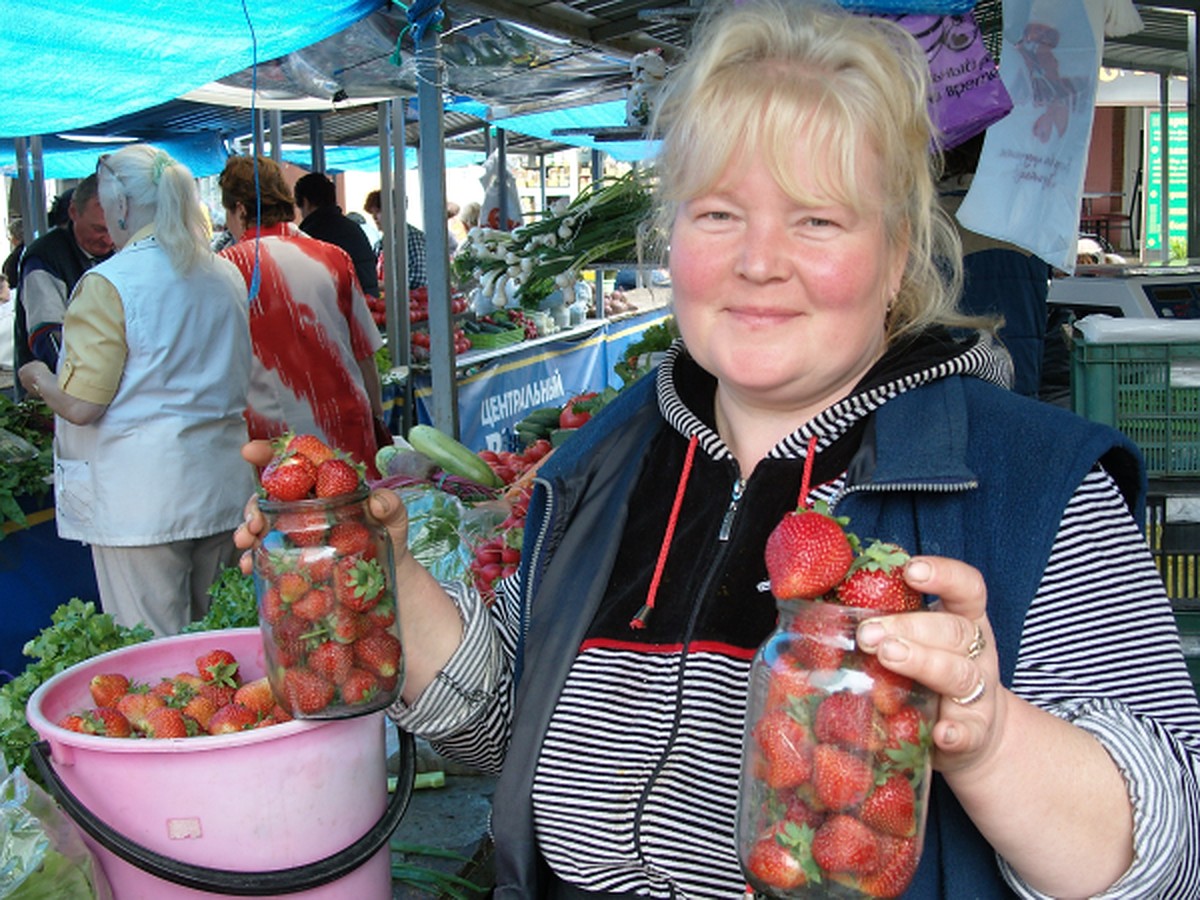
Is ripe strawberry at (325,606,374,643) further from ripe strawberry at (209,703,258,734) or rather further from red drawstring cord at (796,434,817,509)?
red drawstring cord at (796,434,817,509)

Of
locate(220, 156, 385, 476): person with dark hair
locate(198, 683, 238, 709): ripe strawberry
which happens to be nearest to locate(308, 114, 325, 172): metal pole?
locate(220, 156, 385, 476): person with dark hair

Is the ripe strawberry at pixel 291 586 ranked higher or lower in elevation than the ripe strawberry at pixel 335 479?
lower

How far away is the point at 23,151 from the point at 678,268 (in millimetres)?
8087

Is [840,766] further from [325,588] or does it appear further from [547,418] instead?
[547,418]

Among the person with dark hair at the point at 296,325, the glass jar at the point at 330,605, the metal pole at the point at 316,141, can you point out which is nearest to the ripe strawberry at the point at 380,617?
Result: the glass jar at the point at 330,605

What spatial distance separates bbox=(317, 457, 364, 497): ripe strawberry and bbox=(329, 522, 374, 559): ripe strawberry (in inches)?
1.9

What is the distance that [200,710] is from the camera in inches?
82.0

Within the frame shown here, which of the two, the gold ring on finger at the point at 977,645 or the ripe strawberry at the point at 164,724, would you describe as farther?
the ripe strawberry at the point at 164,724

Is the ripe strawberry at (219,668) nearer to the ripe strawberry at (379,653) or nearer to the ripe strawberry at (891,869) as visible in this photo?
the ripe strawberry at (379,653)

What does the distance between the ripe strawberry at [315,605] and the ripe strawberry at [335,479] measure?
0.14 metres

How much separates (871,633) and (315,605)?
88 cm

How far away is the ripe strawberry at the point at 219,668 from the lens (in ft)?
7.27

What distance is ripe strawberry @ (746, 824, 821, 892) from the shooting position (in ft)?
3.42

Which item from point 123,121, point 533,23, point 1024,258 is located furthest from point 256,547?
point 123,121
